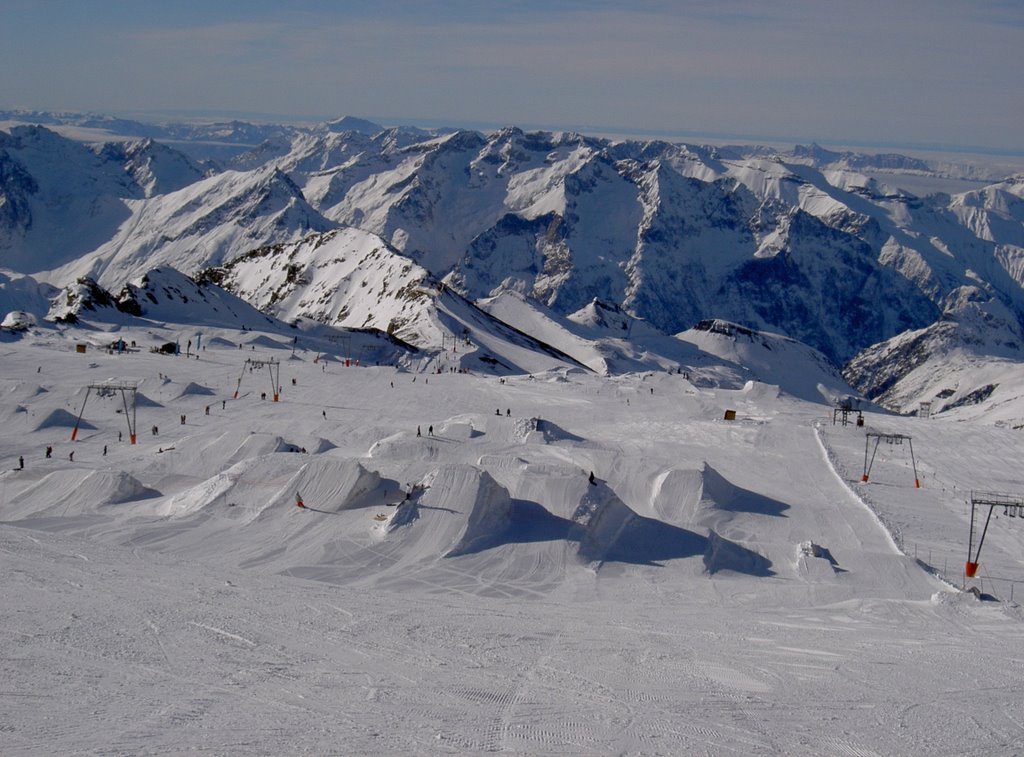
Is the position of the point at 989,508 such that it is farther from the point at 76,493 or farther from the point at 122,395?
the point at 122,395

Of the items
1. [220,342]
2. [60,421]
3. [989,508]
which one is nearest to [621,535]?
[989,508]

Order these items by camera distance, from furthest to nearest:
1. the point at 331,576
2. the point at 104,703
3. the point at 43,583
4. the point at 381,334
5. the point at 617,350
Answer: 1. the point at 617,350
2. the point at 381,334
3. the point at 331,576
4. the point at 43,583
5. the point at 104,703

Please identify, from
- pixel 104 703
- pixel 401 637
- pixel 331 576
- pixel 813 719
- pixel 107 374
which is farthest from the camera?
pixel 107 374

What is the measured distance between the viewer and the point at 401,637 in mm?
27172

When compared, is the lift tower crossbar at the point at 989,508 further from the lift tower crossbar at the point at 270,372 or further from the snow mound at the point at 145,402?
the snow mound at the point at 145,402

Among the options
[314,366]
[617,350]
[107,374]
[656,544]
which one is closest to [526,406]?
[314,366]

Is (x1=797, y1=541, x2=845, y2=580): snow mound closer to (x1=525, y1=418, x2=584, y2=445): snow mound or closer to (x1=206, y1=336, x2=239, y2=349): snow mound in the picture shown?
(x1=525, y1=418, x2=584, y2=445): snow mound

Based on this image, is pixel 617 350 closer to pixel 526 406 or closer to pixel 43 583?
pixel 526 406

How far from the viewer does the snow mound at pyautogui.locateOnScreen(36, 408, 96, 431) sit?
58312 mm

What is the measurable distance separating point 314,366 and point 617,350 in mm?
101450

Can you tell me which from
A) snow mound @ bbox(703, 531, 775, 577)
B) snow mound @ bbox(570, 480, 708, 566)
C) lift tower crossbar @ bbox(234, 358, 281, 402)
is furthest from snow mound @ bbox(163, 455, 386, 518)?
lift tower crossbar @ bbox(234, 358, 281, 402)

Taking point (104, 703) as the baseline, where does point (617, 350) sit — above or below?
below

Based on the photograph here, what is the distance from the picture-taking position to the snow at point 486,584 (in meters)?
21.0

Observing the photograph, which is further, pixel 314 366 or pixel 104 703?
pixel 314 366
